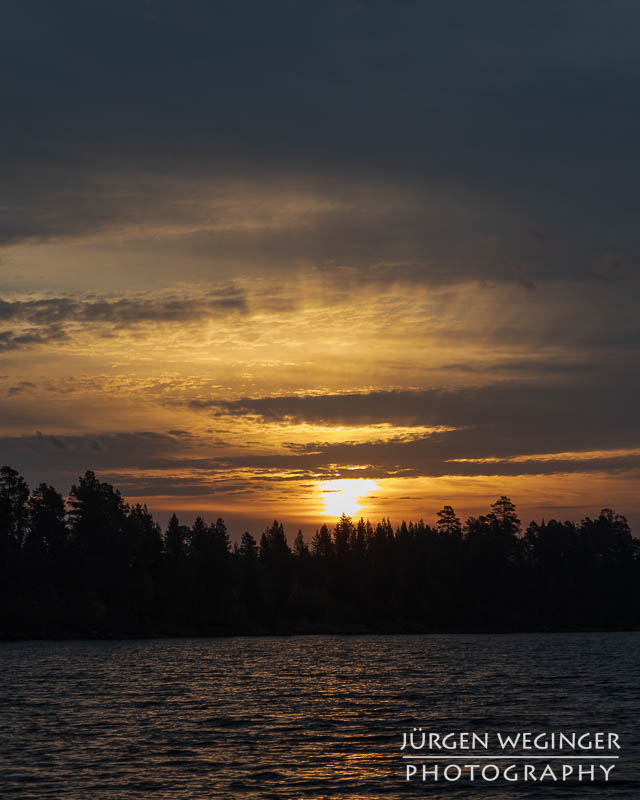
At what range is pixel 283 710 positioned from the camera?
56969 mm

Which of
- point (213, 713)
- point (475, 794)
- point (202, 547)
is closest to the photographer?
point (475, 794)

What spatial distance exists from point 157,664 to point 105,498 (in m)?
86.2

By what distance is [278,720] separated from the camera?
52.1m

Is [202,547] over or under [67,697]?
over

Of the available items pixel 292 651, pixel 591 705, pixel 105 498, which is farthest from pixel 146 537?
pixel 591 705

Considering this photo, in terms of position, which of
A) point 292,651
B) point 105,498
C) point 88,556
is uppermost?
point 105,498

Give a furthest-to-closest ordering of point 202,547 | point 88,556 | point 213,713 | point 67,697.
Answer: point 202,547 < point 88,556 < point 67,697 < point 213,713

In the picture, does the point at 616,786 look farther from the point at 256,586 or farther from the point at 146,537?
the point at 256,586

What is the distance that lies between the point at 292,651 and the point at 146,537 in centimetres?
6406

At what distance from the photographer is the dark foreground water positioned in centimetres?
3419

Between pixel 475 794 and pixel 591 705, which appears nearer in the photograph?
pixel 475 794

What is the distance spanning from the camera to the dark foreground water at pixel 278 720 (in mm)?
34188

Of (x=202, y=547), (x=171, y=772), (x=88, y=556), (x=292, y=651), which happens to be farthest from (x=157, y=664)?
(x=202, y=547)

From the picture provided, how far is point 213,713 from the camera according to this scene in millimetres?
55188
